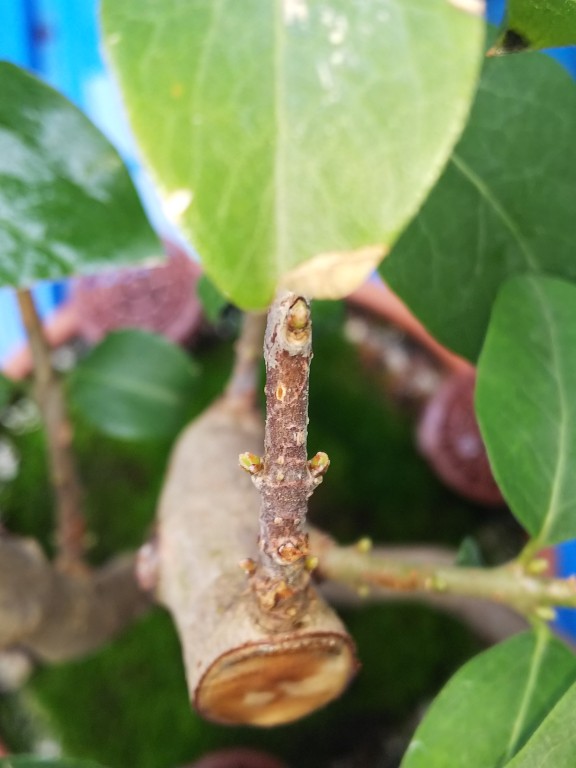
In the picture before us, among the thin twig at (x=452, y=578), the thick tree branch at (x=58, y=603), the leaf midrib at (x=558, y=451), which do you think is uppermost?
the leaf midrib at (x=558, y=451)

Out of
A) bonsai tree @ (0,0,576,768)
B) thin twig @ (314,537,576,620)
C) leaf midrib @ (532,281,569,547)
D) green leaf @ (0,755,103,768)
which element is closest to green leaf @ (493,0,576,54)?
bonsai tree @ (0,0,576,768)

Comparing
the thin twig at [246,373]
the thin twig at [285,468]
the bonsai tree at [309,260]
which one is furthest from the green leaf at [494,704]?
the thin twig at [246,373]

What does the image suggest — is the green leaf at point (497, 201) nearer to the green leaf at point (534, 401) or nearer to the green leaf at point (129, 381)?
the green leaf at point (534, 401)

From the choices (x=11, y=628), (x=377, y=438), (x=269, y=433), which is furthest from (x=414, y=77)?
(x=377, y=438)

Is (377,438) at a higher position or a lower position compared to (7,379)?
lower

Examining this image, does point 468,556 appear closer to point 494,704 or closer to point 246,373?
point 494,704

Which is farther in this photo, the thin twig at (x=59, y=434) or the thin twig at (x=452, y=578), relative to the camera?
the thin twig at (x=59, y=434)

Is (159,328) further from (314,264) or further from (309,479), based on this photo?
(314,264)
